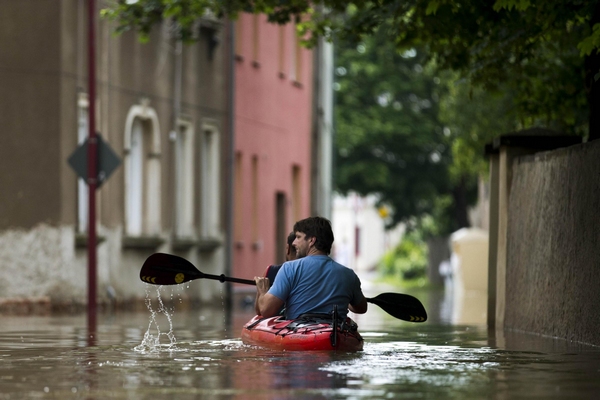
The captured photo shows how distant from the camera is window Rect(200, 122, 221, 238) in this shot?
36.8m

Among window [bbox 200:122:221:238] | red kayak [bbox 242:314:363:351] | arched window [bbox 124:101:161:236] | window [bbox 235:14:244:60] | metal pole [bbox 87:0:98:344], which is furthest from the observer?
window [bbox 235:14:244:60]

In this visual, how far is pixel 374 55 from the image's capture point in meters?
62.0

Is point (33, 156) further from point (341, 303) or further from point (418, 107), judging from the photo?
point (418, 107)

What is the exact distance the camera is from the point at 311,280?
14742 millimetres

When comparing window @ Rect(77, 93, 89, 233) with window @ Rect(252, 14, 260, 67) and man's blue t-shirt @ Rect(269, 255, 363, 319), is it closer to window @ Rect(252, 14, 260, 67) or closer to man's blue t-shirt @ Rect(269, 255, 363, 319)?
window @ Rect(252, 14, 260, 67)

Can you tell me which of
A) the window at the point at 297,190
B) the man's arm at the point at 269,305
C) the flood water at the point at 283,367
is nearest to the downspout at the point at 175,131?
the window at the point at 297,190

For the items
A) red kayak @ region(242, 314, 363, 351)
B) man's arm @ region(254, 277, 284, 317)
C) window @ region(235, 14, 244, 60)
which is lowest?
red kayak @ region(242, 314, 363, 351)

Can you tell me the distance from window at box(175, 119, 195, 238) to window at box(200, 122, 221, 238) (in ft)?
3.46

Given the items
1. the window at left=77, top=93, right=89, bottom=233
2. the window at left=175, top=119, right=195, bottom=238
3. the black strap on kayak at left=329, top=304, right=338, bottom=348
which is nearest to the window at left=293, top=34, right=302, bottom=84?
the window at left=175, top=119, right=195, bottom=238

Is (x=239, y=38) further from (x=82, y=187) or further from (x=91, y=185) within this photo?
(x=91, y=185)

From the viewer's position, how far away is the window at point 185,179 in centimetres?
3481

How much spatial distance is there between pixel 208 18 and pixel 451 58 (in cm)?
1519

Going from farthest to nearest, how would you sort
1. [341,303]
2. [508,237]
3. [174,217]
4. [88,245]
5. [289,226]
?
[289,226] < [174,217] < [88,245] < [508,237] < [341,303]

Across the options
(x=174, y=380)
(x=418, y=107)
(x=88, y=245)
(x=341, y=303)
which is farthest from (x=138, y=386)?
(x=418, y=107)
